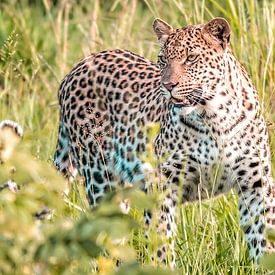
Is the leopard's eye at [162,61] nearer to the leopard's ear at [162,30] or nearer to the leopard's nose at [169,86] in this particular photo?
the leopard's ear at [162,30]

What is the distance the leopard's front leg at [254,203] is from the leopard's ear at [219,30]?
61 cm

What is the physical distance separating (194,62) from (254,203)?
742 millimetres

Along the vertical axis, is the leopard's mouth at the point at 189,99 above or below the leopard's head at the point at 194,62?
below

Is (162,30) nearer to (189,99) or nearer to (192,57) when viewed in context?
(192,57)

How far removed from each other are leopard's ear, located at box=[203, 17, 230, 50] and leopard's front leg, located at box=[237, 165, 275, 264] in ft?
2.01

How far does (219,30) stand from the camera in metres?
5.49

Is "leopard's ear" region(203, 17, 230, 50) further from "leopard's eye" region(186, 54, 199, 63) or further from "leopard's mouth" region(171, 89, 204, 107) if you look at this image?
"leopard's mouth" region(171, 89, 204, 107)

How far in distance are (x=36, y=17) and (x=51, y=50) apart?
81.7 inches

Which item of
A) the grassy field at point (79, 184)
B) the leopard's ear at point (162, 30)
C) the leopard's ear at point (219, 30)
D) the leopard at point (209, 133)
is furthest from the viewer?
the leopard's ear at point (162, 30)

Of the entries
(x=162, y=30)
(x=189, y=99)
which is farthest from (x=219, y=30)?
(x=189, y=99)

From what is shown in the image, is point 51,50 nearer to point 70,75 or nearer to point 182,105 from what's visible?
point 70,75

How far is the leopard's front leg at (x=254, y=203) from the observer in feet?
17.8

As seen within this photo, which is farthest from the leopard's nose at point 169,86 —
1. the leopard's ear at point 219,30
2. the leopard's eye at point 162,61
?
the leopard's ear at point 219,30

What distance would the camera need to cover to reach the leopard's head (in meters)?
5.27
